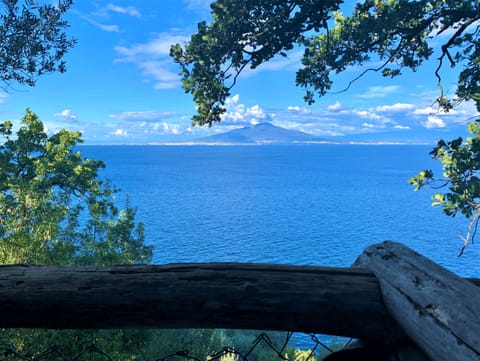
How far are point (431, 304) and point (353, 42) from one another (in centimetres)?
1109

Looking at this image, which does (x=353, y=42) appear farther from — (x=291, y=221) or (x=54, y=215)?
(x=291, y=221)

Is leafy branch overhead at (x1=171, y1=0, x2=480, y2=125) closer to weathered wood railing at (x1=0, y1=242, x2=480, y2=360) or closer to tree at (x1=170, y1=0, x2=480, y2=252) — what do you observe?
tree at (x1=170, y1=0, x2=480, y2=252)

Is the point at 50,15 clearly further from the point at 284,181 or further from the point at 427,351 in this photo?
the point at 284,181

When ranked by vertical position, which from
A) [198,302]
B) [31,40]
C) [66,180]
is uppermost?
[31,40]

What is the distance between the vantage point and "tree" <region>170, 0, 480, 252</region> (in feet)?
30.1

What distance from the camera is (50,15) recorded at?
9180mm

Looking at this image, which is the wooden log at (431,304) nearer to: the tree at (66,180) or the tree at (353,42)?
the tree at (353,42)

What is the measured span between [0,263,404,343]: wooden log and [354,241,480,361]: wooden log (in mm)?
88

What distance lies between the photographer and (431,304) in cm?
110

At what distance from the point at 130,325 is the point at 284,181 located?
100m

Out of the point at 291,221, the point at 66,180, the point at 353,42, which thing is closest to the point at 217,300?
the point at 353,42

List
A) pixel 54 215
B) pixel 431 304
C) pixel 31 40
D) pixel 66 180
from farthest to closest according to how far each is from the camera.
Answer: pixel 66 180
pixel 54 215
pixel 31 40
pixel 431 304

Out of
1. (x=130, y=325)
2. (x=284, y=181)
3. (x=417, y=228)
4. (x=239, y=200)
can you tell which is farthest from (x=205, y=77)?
(x=284, y=181)

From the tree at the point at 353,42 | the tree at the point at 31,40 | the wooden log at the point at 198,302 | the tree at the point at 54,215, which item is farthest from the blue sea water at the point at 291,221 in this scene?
the wooden log at the point at 198,302
